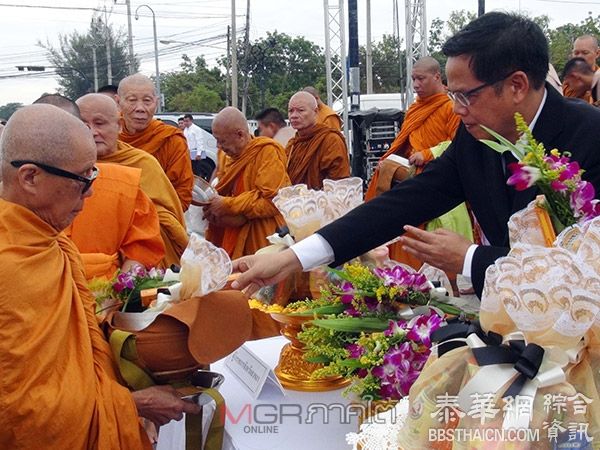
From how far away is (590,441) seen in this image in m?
1.18

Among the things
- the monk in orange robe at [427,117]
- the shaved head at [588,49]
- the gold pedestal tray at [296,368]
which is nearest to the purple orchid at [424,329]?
the gold pedestal tray at [296,368]

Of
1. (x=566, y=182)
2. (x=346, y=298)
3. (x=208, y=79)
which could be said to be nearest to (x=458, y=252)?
(x=346, y=298)

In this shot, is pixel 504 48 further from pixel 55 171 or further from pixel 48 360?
pixel 48 360

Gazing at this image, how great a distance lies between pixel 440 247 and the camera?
1.74 metres

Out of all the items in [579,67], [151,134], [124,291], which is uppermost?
[579,67]

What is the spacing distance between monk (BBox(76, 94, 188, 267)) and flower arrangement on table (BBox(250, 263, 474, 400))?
6.13ft

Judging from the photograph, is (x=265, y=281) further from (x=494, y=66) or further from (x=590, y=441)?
(x=590, y=441)

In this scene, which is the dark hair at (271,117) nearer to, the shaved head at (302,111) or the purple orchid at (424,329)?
the shaved head at (302,111)

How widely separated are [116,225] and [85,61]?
163ft

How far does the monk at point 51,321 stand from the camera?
1719 mm

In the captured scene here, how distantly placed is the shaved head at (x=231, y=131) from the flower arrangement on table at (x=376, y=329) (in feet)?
12.3

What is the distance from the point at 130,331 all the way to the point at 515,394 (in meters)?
1.12

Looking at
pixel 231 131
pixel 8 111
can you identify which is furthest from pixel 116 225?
pixel 8 111

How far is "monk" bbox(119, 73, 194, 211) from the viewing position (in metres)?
4.58
